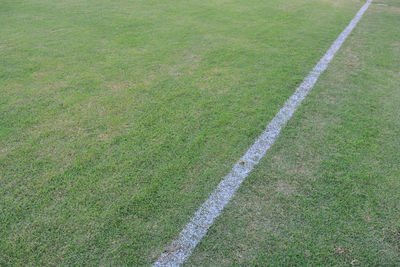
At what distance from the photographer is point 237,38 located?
564 centimetres

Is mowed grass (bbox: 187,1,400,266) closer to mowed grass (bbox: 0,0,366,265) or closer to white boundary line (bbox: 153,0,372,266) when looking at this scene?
white boundary line (bbox: 153,0,372,266)

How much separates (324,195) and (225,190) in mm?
831

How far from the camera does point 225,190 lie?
97.8 inches

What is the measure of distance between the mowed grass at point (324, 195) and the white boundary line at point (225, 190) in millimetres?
63

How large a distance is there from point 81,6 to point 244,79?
558 cm

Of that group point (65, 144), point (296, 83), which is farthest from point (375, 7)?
point (65, 144)

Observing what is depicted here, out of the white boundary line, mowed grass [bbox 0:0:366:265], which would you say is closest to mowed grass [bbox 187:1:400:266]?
the white boundary line

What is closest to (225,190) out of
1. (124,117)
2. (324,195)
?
(324,195)

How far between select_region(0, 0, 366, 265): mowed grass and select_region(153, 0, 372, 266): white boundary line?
7 centimetres

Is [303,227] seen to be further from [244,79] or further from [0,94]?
[0,94]

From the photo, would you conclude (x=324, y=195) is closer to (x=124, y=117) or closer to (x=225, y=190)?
(x=225, y=190)

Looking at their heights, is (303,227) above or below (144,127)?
below

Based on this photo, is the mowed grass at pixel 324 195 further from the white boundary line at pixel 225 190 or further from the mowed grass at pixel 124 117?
the mowed grass at pixel 124 117

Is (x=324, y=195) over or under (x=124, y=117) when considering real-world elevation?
under
